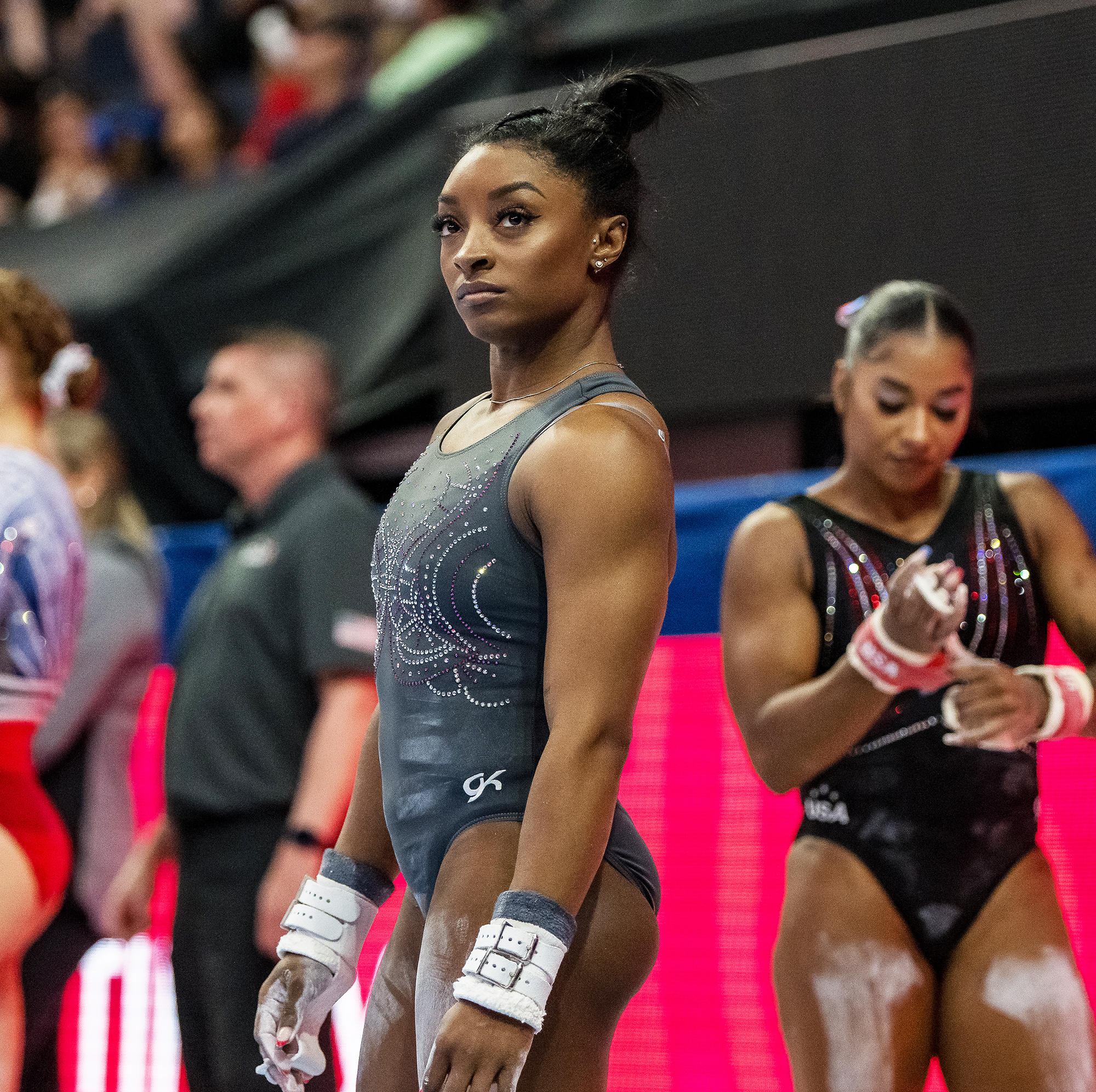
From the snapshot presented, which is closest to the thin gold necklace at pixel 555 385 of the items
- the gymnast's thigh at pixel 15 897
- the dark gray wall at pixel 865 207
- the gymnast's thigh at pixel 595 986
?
the gymnast's thigh at pixel 595 986

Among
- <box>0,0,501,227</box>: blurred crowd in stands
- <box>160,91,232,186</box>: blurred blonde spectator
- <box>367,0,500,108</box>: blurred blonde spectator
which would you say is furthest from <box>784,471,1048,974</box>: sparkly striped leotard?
<box>160,91,232,186</box>: blurred blonde spectator

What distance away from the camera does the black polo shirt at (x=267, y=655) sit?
10.8ft

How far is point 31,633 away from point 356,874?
1.01m

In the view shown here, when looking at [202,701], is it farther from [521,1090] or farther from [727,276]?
[521,1090]

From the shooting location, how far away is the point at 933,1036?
2264 millimetres

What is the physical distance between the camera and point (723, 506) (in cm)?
358

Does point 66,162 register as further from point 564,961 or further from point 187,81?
point 564,961

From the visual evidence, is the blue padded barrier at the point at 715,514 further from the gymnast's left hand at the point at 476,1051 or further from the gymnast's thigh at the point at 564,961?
the gymnast's left hand at the point at 476,1051

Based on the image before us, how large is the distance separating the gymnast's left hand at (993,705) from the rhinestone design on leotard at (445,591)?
0.74 m

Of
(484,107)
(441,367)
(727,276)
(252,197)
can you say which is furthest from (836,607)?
(252,197)

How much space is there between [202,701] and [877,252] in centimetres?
178

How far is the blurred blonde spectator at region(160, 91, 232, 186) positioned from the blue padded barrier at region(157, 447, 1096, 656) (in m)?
3.48

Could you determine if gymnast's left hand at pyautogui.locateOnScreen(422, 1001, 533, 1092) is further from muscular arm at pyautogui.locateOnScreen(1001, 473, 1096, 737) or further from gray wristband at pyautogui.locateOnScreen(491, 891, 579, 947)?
muscular arm at pyautogui.locateOnScreen(1001, 473, 1096, 737)

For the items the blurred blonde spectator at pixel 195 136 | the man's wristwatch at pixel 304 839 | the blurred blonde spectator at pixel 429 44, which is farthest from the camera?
the blurred blonde spectator at pixel 195 136
